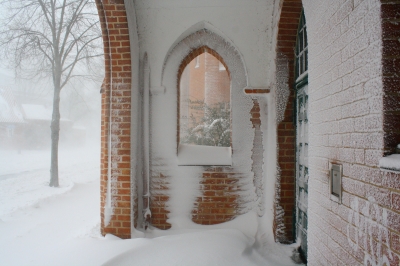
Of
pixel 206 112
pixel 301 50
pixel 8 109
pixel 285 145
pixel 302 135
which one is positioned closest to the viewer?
pixel 302 135

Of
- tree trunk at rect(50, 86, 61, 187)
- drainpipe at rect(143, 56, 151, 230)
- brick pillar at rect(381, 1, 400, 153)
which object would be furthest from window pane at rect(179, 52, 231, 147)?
tree trunk at rect(50, 86, 61, 187)

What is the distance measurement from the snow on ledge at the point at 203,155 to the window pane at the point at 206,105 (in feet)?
6.82

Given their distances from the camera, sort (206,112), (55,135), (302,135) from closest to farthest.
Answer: (302,135)
(206,112)
(55,135)

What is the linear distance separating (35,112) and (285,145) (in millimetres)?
31831

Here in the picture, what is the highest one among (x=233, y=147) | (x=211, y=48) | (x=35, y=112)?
(x=35, y=112)

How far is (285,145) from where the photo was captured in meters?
3.76

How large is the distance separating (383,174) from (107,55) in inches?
143

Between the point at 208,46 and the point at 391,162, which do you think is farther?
the point at 208,46

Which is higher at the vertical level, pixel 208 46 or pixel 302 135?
pixel 208 46

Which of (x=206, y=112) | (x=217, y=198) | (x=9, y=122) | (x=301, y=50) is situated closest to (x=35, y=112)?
(x=9, y=122)

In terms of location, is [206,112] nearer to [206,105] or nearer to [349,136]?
[206,105]

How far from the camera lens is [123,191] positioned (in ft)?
12.3

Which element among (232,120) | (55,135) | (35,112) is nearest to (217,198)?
(232,120)

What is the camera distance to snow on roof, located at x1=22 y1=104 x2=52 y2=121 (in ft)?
92.3
